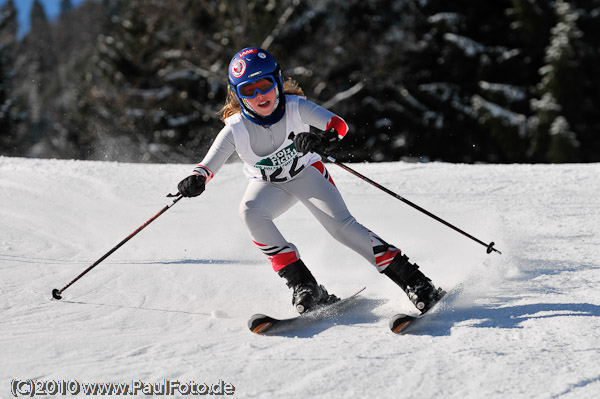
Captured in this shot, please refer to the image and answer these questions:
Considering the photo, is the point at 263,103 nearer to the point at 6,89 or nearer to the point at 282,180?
the point at 282,180

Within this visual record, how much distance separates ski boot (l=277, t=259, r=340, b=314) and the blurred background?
14418mm

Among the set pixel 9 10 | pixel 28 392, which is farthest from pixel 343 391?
pixel 9 10

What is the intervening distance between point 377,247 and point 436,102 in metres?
18.3

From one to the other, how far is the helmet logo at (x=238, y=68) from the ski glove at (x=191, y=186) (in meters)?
0.61

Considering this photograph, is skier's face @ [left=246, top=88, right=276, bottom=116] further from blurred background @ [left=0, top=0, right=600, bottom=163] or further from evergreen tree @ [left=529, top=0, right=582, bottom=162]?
evergreen tree @ [left=529, top=0, right=582, bottom=162]

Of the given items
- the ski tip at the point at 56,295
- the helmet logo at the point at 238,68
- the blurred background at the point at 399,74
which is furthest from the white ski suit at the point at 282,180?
the blurred background at the point at 399,74

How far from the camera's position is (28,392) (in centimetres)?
237

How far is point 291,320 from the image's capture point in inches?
124

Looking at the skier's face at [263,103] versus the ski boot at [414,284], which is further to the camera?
the skier's face at [263,103]

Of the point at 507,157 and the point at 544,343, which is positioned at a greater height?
the point at 544,343

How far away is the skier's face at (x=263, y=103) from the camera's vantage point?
353 centimetres

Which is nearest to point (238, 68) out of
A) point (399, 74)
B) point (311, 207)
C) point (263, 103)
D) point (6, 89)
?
point (263, 103)

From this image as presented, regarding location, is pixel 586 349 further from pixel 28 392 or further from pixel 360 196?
pixel 360 196

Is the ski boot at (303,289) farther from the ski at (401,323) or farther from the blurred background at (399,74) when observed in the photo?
the blurred background at (399,74)
